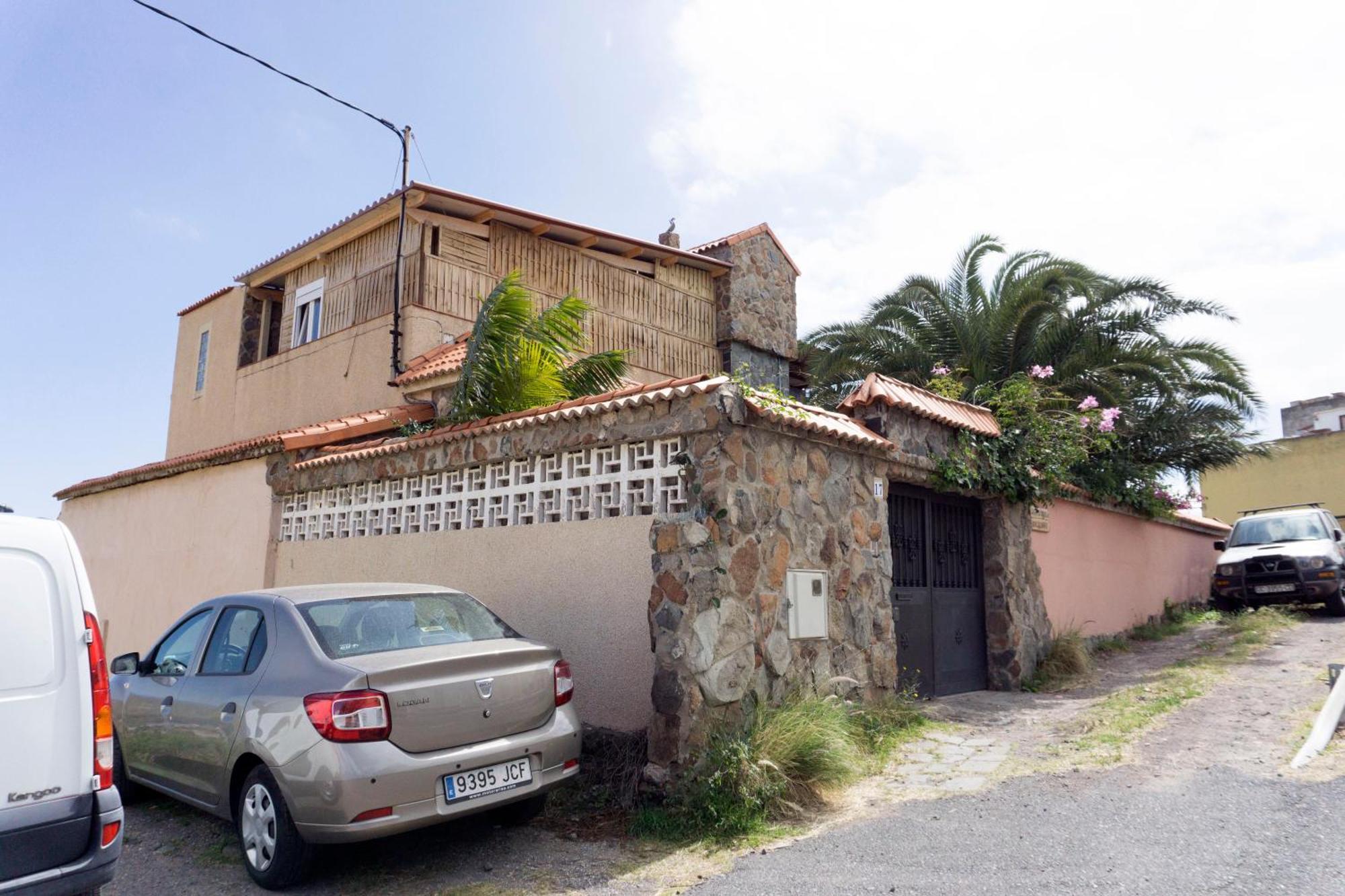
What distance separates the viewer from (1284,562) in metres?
13.2

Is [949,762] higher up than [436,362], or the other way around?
[436,362]

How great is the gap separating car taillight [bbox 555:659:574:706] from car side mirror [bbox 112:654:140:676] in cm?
258

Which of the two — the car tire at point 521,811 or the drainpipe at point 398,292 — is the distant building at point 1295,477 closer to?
the drainpipe at point 398,292

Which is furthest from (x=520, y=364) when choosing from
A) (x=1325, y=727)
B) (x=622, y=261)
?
(x=1325, y=727)

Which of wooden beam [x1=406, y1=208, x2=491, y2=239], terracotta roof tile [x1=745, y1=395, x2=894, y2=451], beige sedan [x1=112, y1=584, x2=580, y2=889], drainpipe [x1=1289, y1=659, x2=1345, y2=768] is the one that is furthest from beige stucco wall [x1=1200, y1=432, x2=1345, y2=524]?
beige sedan [x1=112, y1=584, x2=580, y2=889]

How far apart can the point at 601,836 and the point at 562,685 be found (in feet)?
2.92

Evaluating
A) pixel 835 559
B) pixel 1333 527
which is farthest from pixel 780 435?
pixel 1333 527

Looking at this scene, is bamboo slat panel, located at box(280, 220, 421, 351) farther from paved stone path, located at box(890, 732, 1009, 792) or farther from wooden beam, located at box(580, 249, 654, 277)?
paved stone path, located at box(890, 732, 1009, 792)

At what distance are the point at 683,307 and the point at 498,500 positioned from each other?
324 inches

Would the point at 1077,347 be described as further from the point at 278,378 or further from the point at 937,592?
the point at 278,378

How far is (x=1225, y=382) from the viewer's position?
45.5 ft

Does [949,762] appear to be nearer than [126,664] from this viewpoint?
No

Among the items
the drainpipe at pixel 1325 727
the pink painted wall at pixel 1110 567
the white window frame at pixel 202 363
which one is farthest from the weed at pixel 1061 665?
the white window frame at pixel 202 363

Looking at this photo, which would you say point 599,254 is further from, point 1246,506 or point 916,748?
point 1246,506
